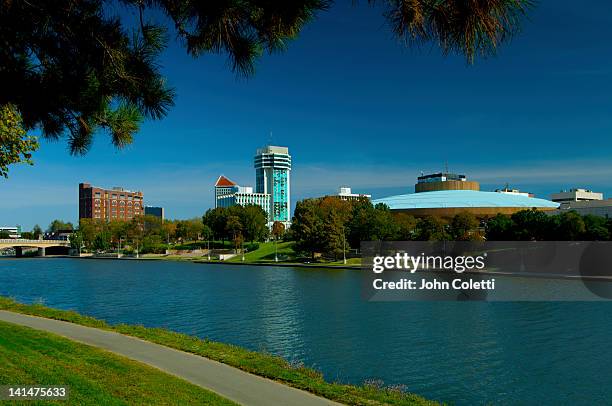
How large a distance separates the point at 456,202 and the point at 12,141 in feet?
306

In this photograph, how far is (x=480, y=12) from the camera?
3.31 m

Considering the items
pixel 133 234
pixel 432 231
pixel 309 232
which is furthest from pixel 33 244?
pixel 432 231

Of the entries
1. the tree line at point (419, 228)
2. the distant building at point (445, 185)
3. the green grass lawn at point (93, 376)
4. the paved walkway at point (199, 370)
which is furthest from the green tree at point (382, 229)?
the distant building at point (445, 185)

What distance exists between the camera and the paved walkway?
26.6 ft

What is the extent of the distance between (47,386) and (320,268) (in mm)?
48503

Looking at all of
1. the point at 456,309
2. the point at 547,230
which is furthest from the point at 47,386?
the point at 547,230

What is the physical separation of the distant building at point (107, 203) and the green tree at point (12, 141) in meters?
174

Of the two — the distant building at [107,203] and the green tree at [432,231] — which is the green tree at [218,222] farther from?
the distant building at [107,203]

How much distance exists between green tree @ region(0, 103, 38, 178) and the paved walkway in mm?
4386

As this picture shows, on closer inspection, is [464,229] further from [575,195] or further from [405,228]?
[575,195]

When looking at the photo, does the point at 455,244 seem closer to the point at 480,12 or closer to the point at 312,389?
the point at 312,389

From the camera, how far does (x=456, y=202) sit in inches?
3743

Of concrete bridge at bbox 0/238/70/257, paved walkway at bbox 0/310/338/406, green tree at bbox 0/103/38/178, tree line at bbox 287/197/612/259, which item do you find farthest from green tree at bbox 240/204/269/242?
green tree at bbox 0/103/38/178

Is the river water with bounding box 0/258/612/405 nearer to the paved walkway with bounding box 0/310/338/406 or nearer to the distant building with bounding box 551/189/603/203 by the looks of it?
the paved walkway with bounding box 0/310/338/406
